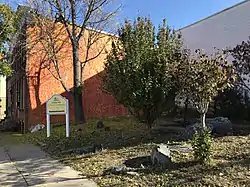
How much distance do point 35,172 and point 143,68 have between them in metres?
4.20

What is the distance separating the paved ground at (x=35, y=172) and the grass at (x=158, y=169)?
0.30m

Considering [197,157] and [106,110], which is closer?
[197,157]

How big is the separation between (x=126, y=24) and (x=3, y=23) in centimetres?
951

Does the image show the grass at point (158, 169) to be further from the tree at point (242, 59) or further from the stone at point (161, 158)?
the tree at point (242, 59)

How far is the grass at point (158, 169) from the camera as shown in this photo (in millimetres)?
5723

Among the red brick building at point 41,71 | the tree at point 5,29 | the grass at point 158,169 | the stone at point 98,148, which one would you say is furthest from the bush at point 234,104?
the tree at point 5,29

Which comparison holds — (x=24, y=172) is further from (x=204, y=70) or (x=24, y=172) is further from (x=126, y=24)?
(x=126, y=24)

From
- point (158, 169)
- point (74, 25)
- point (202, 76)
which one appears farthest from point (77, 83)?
point (158, 169)

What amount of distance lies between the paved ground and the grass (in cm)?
30

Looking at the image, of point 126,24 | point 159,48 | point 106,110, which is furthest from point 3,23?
point 159,48

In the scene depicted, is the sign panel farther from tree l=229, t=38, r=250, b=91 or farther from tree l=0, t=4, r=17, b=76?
tree l=0, t=4, r=17, b=76

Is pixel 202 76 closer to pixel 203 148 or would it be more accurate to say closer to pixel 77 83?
pixel 203 148

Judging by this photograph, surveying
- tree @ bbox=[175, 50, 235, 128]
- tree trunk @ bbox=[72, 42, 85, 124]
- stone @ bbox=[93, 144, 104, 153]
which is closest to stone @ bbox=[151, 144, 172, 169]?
tree @ bbox=[175, 50, 235, 128]

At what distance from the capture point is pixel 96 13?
1692 centimetres
